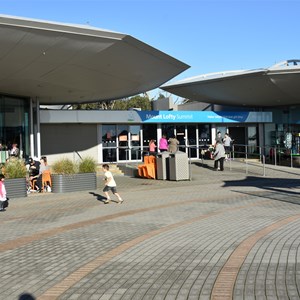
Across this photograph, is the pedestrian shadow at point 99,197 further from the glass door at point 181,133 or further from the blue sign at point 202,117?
the glass door at point 181,133

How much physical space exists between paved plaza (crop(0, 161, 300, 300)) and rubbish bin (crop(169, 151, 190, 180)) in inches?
191

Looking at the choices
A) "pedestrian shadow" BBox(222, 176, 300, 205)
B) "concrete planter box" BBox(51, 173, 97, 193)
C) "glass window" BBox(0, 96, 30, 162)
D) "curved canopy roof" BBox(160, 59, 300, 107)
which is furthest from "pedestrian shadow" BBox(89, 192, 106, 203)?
"curved canopy roof" BBox(160, 59, 300, 107)

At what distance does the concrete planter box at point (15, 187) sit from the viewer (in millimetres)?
14906

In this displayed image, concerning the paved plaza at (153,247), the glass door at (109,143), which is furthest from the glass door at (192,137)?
the paved plaza at (153,247)

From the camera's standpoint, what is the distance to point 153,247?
289 inches

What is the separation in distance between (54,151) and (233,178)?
38.3 ft

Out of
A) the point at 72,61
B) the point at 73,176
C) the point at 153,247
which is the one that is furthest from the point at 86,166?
the point at 153,247

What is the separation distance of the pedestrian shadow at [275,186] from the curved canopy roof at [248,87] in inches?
374

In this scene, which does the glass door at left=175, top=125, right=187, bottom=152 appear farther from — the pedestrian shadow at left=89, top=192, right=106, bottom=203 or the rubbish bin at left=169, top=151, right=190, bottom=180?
the pedestrian shadow at left=89, top=192, right=106, bottom=203

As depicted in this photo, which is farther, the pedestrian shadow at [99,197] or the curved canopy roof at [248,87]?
the curved canopy roof at [248,87]

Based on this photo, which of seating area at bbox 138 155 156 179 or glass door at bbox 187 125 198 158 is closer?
seating area at bbox 138 155 156 179

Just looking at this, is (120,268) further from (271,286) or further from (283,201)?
(283,201)

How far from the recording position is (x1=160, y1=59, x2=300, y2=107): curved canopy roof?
27.9 m

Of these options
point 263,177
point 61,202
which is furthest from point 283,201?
point 263,177
